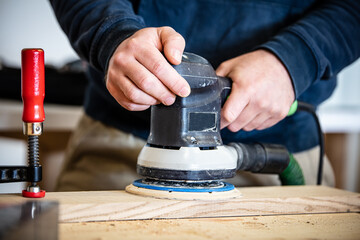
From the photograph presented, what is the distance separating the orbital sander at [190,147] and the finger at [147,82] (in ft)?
0.09

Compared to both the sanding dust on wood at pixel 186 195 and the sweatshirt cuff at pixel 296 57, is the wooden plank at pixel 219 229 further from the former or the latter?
the sweatshirt cuff at pixel 296 57

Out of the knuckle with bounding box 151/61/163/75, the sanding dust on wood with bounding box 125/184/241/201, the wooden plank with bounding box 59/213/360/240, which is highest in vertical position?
the knuckle with bounding box 151/61/163/75

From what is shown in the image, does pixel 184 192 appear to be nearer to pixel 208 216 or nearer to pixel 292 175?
pixel 208 216

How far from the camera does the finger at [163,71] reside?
771 mm

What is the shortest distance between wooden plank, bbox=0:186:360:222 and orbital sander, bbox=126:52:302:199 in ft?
0.08

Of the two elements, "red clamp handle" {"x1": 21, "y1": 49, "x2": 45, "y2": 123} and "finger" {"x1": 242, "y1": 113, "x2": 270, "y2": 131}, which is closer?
"red clamp handle" {"x1": 21, "y1": 49, "x2": 45, "y2": 123}

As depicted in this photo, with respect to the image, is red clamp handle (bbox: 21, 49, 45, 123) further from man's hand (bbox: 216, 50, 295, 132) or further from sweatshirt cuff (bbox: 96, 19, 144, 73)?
man's hand (bbox: 216, 50, 295, 132)

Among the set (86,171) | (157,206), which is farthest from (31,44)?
(157,206)

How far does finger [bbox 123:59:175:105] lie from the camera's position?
0.78m

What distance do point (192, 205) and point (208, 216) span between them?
4cm

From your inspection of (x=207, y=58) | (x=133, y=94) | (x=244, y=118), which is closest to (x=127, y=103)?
(x=133, y=94)

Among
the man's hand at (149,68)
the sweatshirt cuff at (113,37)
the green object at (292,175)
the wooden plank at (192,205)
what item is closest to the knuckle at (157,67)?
the man's hand at (149,68)

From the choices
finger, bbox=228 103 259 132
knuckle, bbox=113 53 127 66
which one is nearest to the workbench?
finger, bbox=228 103 259 132

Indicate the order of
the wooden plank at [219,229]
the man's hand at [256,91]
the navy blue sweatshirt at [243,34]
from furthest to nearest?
1. the navy blue sweatshirt at [243,34]
2. the man's hand at [256,91]
3. the wooden plank at [219,229]
